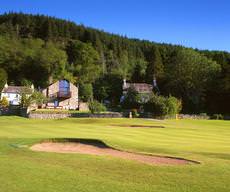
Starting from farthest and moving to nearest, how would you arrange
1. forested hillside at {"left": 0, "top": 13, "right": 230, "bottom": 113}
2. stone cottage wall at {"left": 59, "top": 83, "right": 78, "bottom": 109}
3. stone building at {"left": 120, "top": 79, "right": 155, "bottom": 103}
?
stone building at {"left": 120, "top": 79, "right": 155, "bottom": 103} → stone cottage wall at {"left": 59, "top": 83, "right": 78, "bottom": 109} → forested hillside at {"left": 0, "top": 13, "right": 230, "bottom": 113}

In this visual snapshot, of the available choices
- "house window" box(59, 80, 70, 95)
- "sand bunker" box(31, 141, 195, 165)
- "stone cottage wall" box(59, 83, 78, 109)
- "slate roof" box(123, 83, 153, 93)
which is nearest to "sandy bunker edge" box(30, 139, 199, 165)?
"sand bunker" box(31, 141, 195, 165)

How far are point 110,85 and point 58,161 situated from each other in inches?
3724

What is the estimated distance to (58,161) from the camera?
17.9 meters

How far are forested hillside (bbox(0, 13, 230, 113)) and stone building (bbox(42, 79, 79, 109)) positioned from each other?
5.85 metres

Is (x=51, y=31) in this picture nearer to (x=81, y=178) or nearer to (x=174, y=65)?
(x=174, y=65)

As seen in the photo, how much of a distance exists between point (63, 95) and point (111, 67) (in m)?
45.3

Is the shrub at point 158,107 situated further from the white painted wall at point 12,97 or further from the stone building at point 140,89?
the white painted wall at point 12,97

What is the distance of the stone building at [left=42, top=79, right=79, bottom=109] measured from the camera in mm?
96312

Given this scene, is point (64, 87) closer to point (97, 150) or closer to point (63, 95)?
point (63, 95)

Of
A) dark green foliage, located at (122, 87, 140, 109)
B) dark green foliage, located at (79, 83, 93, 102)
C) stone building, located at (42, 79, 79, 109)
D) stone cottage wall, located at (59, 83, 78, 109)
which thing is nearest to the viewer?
dark green foliage, located at (122, 87, 140, 109)

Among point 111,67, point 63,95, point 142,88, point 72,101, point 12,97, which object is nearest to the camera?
point 63,95

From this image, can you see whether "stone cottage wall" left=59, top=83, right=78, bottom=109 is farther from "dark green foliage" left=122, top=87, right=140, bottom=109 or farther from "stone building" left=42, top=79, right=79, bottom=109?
"dark green foliage" left=122, top=87, right=140, bottom=109

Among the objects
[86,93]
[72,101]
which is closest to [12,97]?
[72,101]

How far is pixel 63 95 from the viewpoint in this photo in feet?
315
